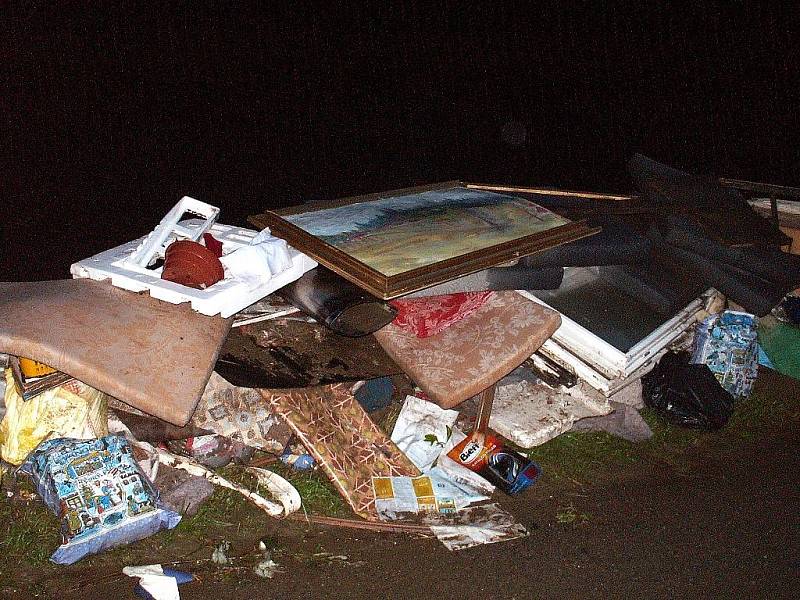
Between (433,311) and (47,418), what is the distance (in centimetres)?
168

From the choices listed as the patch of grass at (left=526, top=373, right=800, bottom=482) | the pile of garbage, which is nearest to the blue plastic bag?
the pile of garbage

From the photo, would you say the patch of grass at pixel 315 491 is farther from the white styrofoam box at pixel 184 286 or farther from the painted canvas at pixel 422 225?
the painted canvas at pixel 422 225

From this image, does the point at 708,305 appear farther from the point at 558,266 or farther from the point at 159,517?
the point at 159,517

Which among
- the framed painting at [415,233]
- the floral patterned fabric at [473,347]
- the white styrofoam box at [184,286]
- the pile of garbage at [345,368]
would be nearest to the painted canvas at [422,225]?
the framed painting at [415,233]

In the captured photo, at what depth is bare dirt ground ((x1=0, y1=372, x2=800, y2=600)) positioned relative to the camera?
2.48 m

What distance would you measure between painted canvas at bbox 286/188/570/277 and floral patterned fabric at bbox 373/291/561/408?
352 millimetres

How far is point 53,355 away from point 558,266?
2.28m

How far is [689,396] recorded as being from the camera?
3537 mm

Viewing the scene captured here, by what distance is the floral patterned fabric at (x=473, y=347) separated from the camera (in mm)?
2912

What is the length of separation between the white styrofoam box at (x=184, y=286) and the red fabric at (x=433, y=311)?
47cm

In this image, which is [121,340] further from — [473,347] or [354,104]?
[354,104]

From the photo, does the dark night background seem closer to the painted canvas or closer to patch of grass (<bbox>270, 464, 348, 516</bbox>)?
the painted canvas

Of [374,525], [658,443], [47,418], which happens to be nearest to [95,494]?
[47,418]

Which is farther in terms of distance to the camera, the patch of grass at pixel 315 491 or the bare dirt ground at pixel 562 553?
the patch of grass at pixel 315 491
